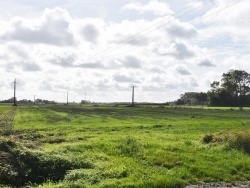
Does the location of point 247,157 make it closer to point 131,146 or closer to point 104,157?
point 131,146

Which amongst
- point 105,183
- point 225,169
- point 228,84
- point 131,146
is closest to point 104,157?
point 131,146

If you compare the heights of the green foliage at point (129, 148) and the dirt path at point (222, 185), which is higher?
the green foliage at point (129, 148)

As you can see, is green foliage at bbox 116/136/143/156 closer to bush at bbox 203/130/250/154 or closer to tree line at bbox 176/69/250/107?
bush at bbox 203/130/250/154

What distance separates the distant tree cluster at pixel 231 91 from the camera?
15838 centimetres

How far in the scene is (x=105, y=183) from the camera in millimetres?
13773

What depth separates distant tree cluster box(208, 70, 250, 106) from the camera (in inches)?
6235

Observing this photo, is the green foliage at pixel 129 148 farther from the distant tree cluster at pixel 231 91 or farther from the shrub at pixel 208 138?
the distant tree cluster at pixel 231 91

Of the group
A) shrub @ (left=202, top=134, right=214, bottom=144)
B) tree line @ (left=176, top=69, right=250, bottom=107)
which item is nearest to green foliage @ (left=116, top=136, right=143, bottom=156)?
shrub @ (left=202, top=134, right=214, bottom=144)

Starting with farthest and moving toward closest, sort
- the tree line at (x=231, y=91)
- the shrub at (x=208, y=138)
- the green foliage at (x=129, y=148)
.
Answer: the tree line at (x=231, y=91) < the shrub at (x=208, y=138) < the green foliage at (x=129, y=148)

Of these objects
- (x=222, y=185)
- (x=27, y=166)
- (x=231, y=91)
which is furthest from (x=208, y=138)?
(x=231, y=91)

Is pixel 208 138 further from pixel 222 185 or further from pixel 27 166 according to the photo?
pixel 27 166

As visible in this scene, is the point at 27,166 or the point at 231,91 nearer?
the point at 27,166

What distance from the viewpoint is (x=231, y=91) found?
160000mm

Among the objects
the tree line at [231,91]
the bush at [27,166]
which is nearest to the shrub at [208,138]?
the bush at [27,166]
